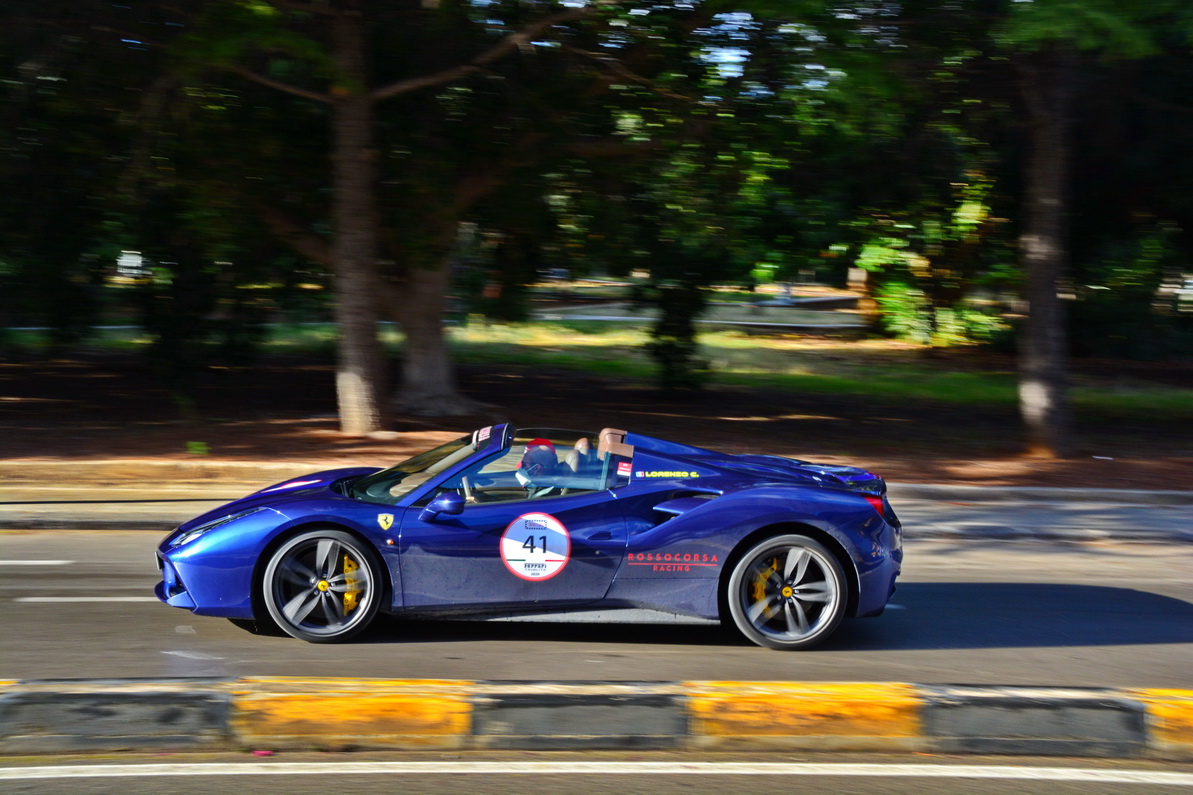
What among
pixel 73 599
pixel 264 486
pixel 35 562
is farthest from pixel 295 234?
pixel 73 599

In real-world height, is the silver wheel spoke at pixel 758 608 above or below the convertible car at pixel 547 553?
below

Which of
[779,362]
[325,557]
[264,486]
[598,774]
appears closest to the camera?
[598,774]

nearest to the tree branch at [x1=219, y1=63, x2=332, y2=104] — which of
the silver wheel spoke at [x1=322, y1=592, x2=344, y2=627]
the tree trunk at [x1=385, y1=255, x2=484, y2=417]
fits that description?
the tree trunk at [x1=385, y1=255, x2=484, y2=417]

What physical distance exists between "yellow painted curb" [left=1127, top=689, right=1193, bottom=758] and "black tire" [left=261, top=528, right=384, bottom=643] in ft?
11.6

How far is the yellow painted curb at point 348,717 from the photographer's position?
170 inches

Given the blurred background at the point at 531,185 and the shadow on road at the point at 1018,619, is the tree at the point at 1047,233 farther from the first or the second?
the shadow on road at the point at 1018,619

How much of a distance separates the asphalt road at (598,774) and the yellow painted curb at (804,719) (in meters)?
0.09

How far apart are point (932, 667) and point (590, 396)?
11.9 metres

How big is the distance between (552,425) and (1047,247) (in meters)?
6.37

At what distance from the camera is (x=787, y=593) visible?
573 centimetres

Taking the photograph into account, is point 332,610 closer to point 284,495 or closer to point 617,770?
point 284,495

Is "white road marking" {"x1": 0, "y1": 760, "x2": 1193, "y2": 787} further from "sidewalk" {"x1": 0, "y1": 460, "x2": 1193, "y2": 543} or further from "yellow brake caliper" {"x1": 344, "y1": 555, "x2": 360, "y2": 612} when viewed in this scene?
"sidewalk" {"x1": 0, "y1": 460, "x2": 1193, "y2": 543}

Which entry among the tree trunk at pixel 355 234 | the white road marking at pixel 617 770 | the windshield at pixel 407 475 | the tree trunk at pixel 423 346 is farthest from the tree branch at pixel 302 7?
the white road marking at pixel 617 770

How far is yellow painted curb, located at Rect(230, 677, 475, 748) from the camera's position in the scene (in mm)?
4324
